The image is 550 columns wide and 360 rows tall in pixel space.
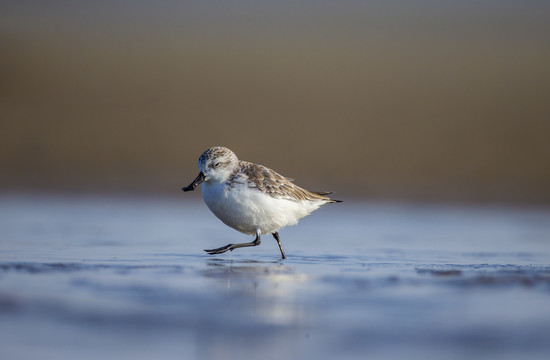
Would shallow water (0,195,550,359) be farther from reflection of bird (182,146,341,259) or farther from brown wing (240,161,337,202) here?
brown wing (240,161,337,202)

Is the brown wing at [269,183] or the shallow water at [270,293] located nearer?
the shallow water at [270,293]

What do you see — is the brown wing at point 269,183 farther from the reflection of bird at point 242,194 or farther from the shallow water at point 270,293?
the shallow water at point 270,293

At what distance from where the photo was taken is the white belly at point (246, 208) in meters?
8.87

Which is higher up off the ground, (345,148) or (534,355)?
(345,148)

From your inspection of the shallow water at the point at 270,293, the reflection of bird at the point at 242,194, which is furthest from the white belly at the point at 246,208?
the shallow water at the point at 270,293

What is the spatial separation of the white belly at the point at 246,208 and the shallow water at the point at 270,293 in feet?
1.27

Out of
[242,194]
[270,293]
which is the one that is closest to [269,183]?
[242,194]

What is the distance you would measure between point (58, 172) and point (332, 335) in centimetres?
1453

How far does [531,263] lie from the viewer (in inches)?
340

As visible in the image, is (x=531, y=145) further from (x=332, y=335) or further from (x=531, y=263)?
(x=332, y=335)

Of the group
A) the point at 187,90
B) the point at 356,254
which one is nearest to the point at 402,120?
the point at 187,90

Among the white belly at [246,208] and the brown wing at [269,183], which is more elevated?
the brown wing at [269,183]

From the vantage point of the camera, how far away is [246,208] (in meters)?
8.91

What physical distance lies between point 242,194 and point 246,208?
0.16 meters
